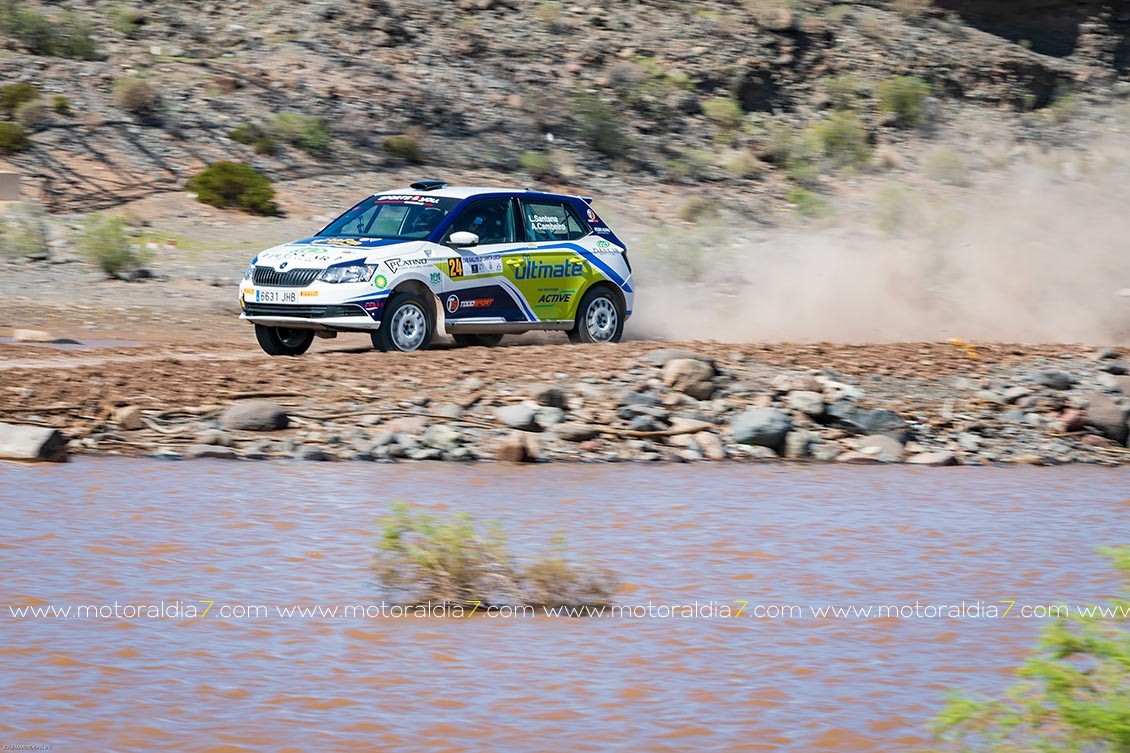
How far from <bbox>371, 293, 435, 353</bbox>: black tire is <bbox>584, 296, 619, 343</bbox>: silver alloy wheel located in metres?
2.13

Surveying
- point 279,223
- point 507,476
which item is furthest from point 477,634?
point 279,223

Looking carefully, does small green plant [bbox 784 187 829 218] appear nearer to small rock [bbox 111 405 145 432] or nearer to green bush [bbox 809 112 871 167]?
green bush [bbox 809 112 871 167]

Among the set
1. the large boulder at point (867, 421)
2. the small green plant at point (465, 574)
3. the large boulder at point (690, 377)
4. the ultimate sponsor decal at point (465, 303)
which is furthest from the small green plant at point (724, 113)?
the small green plant at point (465, 574)

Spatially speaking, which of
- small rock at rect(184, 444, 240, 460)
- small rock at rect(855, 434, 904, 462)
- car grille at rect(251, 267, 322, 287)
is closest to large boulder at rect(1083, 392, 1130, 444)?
small rock at rect(855, 434, 904, 462)

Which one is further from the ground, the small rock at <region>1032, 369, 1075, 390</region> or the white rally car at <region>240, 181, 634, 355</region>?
the white rally car at <region>240, 181, 634, 355</region>

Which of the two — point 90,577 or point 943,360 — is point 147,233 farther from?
point 90,577

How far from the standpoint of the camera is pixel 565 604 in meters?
7.88

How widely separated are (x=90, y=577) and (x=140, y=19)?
27.7 meters

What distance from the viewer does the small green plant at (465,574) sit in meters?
7.68

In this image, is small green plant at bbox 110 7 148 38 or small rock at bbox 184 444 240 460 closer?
small rock at bbox 184 444 240 460

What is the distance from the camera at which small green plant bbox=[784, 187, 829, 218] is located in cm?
3180

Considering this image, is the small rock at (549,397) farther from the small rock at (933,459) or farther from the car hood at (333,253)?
the small rock at (933,459)

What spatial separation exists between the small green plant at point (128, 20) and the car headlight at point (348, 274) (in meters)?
20.2

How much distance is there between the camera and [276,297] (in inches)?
594
